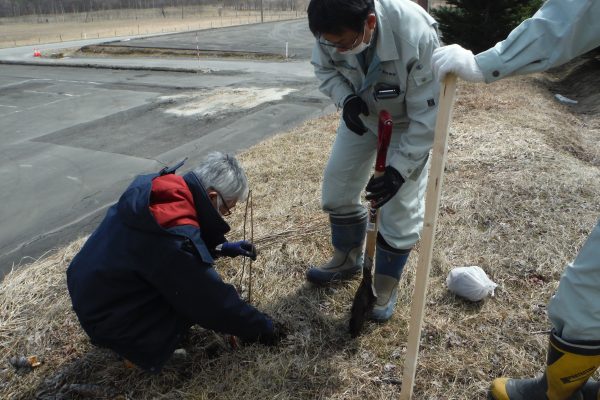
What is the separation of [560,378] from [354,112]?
1578 millimetres

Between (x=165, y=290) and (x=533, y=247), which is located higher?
(x=165, y=290)

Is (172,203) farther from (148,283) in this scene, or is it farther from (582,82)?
(582,82)

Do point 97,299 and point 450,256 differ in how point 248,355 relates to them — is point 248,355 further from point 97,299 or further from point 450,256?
point 450,256

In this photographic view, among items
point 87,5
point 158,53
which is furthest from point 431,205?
point 87,5

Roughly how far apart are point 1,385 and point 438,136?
2549mm

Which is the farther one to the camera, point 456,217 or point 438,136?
point 456,217

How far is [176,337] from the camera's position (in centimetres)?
235

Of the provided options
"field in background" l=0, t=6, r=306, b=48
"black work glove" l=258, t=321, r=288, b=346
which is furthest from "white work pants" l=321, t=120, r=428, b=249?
"field in background" l=0, t=6, r=306, b=48

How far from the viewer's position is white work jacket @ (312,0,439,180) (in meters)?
2.19

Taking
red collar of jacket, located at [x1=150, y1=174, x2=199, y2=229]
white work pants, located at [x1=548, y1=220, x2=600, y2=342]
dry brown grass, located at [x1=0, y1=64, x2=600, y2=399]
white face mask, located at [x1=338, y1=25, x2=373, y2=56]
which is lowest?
dry brown grass, located at [x1=0, y1=64, x2=600, y2=399]

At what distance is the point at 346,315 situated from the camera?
9.39 ft

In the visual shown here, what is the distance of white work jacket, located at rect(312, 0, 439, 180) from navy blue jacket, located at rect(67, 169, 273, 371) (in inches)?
40.5

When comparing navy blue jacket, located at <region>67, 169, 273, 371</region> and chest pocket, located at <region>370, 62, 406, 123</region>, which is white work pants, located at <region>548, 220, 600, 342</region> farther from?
navy blue jacket, located at <region>67, 169, 273, 371</region>

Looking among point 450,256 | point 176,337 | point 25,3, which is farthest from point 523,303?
point 25,3
